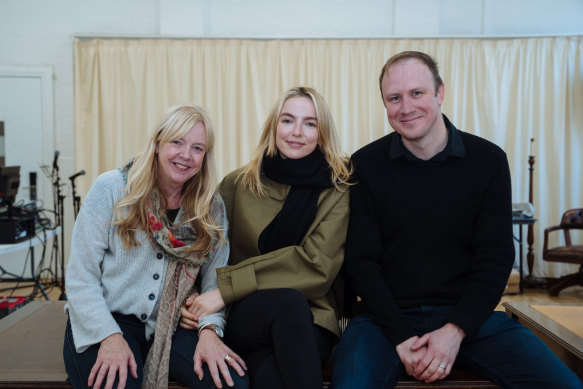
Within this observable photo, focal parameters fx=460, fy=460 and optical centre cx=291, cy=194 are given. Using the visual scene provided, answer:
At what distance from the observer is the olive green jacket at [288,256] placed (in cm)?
167

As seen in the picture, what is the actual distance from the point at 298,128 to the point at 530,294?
369cm

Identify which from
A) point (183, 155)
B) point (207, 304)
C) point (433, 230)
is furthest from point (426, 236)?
point (183, 155)

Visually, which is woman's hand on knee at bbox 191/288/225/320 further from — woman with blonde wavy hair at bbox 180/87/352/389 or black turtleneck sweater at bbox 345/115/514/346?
black turtleneck sweater at bbox 345/115/514/346

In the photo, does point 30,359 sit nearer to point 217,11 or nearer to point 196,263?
point 196,263

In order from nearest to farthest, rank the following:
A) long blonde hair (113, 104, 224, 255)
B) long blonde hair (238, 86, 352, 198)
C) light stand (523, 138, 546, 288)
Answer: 1. long blonde hair (113, 104, 224, 255)
2. long blonde hair (238, 86, 352, 198)
3. light stand (523, 138, 546, 288)

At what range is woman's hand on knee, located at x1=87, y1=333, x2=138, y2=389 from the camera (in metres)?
1.38

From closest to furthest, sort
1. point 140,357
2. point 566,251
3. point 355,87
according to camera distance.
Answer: point 140,357 < point 566,251 < point 355,87

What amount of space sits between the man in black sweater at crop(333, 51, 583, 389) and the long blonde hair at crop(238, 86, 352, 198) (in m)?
0.08

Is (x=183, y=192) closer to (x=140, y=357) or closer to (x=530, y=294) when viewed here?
(x=140, y=357)

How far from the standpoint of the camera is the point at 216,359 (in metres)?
1.46

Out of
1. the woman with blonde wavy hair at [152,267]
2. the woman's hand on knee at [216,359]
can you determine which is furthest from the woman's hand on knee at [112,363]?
the woman's hand on knee at [216,359]

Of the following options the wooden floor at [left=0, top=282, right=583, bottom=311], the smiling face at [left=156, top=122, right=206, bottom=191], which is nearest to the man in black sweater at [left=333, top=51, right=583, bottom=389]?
the smiling face at [left=156, top=122, right=206, bottom=191]

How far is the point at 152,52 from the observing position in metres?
4.85

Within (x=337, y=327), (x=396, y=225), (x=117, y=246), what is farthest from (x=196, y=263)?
(x=396, y=225)
